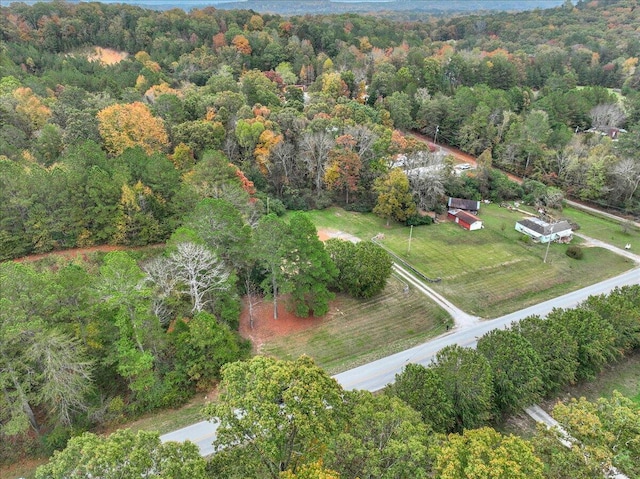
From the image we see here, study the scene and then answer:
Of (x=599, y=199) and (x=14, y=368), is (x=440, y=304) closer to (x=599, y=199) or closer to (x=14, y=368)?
(x=14, y=368)

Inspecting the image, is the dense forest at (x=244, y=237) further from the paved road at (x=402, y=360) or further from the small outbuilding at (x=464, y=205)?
the paved road at (x=402, y=360)

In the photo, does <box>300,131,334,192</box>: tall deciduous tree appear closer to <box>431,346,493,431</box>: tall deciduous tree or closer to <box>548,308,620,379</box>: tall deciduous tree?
<box>548,308,620,379</box>: tall deciduous tree

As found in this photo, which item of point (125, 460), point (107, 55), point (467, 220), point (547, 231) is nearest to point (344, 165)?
point (467, 220)

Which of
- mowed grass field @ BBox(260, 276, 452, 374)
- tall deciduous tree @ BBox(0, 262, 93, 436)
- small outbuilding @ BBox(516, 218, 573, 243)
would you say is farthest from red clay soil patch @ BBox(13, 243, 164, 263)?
small outbuilding @ BBox(516, 218, 573, 243)

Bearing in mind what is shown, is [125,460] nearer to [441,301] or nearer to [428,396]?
[428,396]

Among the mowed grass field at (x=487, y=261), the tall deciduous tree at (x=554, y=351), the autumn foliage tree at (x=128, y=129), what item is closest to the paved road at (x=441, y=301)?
the mowed grass field at (x=487, y=261)
